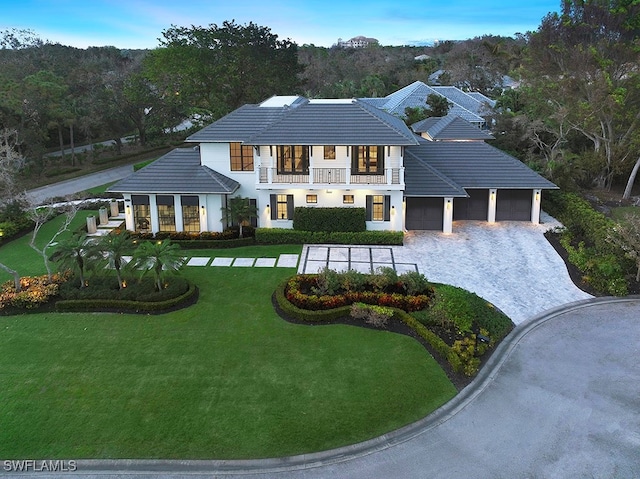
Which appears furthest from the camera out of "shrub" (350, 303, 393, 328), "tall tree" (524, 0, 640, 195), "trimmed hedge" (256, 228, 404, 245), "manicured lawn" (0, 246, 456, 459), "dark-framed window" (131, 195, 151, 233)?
"tall tree" (524, 0, 640, 195)

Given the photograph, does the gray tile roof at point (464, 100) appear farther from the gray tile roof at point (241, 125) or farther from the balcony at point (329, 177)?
the gray tile roof at point (241, 125)

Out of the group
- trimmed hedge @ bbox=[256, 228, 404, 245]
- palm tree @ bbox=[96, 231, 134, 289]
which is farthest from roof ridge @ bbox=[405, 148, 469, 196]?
palm tree @ bbox=[96, 231, 134, 289]

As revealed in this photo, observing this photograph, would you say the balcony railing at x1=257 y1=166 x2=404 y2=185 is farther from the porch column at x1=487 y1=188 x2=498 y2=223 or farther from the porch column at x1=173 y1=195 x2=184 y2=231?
the porch column at x1=487 y1=188 x2=498 y2=223

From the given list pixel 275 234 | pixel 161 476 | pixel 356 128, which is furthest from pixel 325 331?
pixel 356 128

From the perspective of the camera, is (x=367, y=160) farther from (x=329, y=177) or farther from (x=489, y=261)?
(x=489, y=261)

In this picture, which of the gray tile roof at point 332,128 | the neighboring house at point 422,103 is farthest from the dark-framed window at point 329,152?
the neighboring house at point 422,103

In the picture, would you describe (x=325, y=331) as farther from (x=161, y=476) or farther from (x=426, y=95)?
(x=426, y=95)
